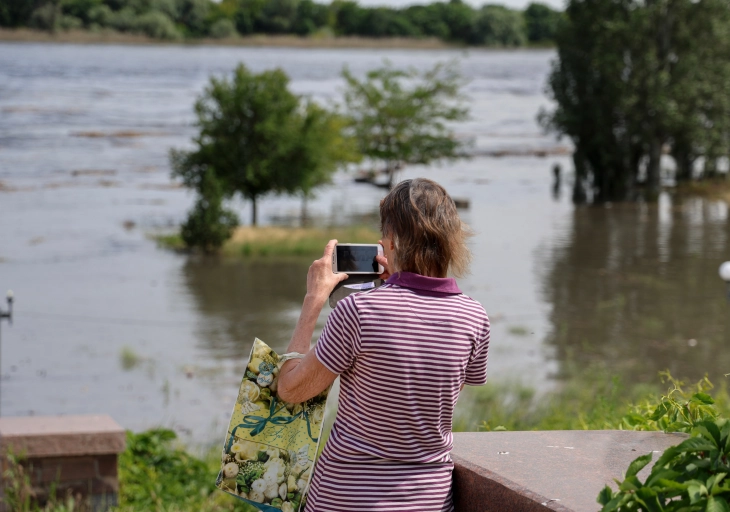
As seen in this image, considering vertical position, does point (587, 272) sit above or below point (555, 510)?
below

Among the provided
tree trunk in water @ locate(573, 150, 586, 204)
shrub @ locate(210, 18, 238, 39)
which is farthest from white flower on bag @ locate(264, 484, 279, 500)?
shrub @ locate(210, 18, 238, 39)

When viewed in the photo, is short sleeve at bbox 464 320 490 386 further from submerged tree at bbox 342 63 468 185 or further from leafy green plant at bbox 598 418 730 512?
submerged tree at bbox 342 63 468 185

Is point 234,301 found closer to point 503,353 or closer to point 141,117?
point 503,353

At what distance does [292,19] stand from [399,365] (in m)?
115

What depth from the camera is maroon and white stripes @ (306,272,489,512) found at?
2336mm

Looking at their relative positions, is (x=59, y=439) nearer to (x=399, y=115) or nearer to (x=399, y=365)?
(x=399, y=365)

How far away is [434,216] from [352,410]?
554 millimetres

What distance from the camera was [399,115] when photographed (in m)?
52.4

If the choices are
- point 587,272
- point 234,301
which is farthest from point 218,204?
point 587,272

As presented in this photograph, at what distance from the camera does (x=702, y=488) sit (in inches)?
74.7

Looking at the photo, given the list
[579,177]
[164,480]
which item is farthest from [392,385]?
[579,177]

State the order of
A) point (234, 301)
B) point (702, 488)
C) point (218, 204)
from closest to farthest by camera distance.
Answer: point (702, 488)
point (234, 301)
point (218, 204)

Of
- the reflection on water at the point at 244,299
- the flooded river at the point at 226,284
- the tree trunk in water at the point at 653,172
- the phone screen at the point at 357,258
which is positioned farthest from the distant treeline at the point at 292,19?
the phone screen at the point at 357,258

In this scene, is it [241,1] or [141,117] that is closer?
[141,117]
